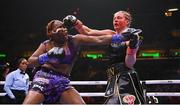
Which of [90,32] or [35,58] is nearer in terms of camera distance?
[35,58]

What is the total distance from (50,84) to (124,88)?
64cm

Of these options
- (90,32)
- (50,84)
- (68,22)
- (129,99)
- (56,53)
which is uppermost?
(68,22)

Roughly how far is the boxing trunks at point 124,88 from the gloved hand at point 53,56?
50 centimetres

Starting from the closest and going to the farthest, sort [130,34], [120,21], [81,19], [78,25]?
[130,34] < [120,21] < [78,25] < [81,19]

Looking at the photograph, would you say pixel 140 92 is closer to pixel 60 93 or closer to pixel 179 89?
pixel 60 93

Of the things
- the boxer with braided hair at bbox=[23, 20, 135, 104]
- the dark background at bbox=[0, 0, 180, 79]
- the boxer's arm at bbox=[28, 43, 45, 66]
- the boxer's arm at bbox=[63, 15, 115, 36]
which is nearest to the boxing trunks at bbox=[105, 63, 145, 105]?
the boxer with braided hair at bbox=[23, 20, 135, 104]

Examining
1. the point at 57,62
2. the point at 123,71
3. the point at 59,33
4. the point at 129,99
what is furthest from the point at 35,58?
the point at 129,99

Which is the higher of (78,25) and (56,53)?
(78,25)

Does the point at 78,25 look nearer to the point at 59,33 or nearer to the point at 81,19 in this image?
the point at 59,33

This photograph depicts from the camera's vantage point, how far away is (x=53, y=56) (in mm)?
3346

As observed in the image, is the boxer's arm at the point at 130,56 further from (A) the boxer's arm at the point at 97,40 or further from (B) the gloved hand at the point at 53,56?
(B) the gloved hand at the point at 53,56

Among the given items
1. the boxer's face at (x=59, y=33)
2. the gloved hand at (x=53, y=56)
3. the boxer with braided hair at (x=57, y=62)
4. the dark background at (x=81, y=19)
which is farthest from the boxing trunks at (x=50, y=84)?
the dark background at (x=81, y=19)

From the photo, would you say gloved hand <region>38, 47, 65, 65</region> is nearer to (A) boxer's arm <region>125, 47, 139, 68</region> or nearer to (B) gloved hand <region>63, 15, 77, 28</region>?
(B) gloved hand <region>63, 15, 77, 28</region>

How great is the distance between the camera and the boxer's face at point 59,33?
347 cm
